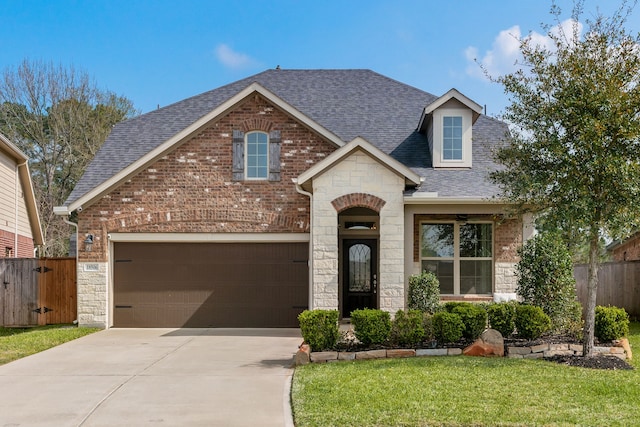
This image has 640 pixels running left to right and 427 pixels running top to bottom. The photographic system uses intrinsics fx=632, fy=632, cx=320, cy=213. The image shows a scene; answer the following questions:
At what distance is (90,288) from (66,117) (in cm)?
Result: 1916

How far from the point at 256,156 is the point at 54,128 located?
2011 centimetres

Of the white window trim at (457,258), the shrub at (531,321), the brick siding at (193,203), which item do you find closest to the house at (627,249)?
the white window trim at (457,258)

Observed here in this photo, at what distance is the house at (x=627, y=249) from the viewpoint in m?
22.5

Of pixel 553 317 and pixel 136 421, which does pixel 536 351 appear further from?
pixel 136 421

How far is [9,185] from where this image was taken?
2155 centimetres

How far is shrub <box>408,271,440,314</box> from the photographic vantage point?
13516 millimetres

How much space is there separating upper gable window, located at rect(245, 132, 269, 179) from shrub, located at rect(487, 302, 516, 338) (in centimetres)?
684

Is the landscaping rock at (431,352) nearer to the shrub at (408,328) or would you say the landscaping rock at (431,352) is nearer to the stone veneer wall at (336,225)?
the shrub at (408,328)

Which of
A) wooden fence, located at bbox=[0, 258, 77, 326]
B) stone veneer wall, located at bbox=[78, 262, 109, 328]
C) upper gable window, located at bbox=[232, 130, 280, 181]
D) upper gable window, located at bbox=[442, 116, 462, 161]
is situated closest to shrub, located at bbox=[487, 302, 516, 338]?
upper gable window, located at bbox=[442, 116, 462, 161]

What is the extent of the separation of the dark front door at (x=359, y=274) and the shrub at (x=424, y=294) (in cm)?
263

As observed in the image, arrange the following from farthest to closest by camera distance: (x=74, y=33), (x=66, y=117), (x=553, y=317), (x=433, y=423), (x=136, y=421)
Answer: (x=66, y=117)
(x=74, y=33)
(x=553, y=317)
(x=136, y=421)
(x=433, y=423)

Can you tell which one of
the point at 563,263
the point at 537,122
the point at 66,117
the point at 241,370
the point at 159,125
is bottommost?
the point at 241,370

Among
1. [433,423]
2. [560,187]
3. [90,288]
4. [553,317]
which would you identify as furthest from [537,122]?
[90,288]

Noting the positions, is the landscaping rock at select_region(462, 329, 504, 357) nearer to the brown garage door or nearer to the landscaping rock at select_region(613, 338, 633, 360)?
the landscaping rock at select_region(613, 338, 633, 360)
